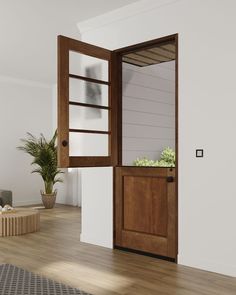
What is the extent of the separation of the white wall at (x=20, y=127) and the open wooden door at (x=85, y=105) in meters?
4.33

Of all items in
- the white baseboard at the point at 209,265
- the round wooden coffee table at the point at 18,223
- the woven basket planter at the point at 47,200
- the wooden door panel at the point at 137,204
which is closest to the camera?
the white baseboard at the point at 209,265

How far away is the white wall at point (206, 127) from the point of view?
11.7 ft

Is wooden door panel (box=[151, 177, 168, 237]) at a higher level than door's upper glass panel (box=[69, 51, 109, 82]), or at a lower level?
lower

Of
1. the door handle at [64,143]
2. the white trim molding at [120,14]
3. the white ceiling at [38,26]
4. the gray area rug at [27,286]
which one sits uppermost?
the white ceiling at [38,26]

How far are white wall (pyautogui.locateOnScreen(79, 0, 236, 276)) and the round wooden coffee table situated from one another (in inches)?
95.7

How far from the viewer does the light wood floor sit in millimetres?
3170

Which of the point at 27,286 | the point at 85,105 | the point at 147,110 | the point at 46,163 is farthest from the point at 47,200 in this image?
the point at 27,286

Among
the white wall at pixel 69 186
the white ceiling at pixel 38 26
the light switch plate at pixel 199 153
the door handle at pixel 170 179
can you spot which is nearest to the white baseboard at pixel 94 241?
the door handle at pixel 170 179

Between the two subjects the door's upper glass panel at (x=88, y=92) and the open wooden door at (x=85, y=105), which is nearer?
the open wooden door at (x=85, y=105)

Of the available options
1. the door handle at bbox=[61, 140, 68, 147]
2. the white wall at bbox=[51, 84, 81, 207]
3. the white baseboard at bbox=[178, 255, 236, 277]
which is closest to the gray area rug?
the door handle at bbox=[61, 140, 68, 147]

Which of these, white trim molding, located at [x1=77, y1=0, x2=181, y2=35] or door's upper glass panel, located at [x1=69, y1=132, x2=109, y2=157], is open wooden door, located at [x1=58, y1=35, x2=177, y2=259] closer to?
door's upper glass panel, located at [x1=69, y1=132, x2=109, y2=157]

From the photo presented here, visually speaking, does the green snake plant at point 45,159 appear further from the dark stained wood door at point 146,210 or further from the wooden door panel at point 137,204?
the wooden door panel at point 137,204

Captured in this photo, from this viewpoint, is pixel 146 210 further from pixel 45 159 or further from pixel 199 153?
pixel 45 159

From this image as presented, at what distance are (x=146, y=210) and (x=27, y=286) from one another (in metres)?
1.78
